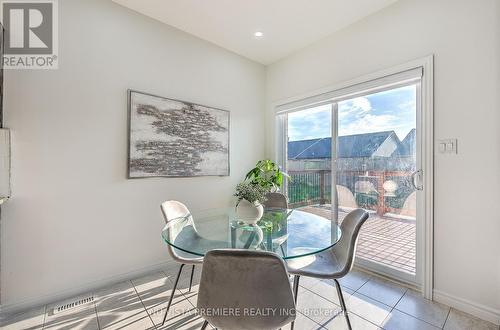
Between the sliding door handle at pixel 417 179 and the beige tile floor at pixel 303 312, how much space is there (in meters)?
0.98

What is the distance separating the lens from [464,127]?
6.00 ft

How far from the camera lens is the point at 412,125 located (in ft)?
7.25

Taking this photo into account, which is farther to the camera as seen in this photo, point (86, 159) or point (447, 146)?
point (86, 159)

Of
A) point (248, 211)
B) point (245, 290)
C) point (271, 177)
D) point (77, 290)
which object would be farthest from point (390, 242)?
point (77, 290)

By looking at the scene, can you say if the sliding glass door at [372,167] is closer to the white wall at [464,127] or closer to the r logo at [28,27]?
the white wall at [464,127]

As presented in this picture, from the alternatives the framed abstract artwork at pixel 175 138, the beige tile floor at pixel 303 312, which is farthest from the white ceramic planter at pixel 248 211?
the framed abstract artwork at pixel 175 138

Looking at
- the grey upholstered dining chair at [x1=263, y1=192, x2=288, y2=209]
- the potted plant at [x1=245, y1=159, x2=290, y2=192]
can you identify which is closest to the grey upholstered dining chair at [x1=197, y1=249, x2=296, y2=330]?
the grey upholstered dining chair at [x1=263, y1=192, x2=288, y2=209]

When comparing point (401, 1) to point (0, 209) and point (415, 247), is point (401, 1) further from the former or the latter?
point (0, 209)

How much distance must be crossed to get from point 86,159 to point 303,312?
2.33m

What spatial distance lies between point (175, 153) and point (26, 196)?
1.29 m

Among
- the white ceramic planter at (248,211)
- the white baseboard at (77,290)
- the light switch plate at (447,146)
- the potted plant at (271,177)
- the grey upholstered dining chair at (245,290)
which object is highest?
the light switch plate at (447,146)

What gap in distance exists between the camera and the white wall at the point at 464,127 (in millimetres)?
1701

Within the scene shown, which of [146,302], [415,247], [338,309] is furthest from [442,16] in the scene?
[146,302]

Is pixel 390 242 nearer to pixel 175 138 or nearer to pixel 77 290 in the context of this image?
pixel 175 138
